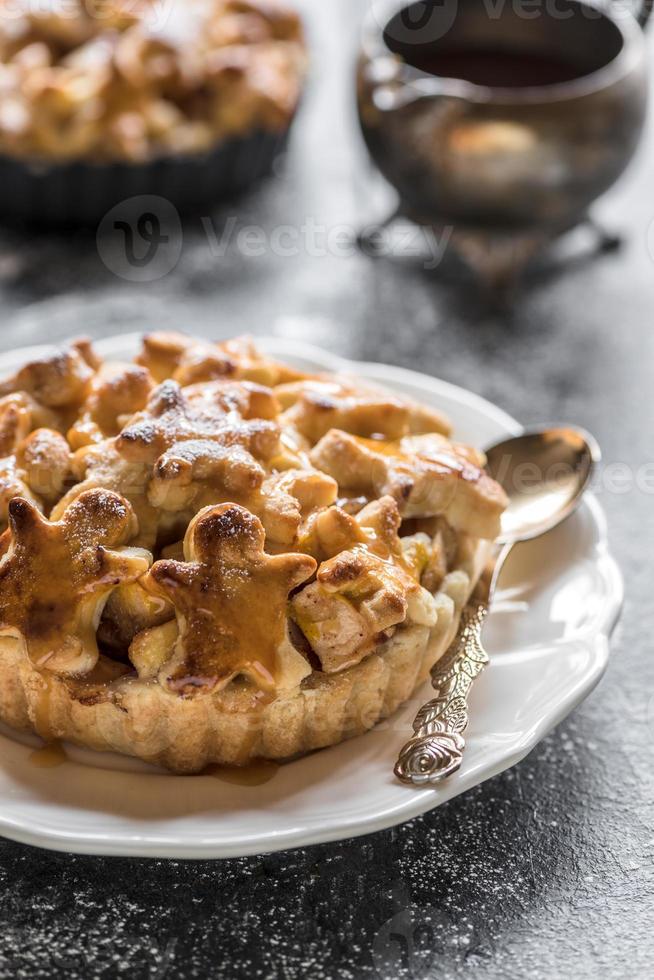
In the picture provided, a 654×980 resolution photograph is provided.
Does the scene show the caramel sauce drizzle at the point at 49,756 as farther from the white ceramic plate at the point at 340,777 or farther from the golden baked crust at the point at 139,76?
the golden baked crust at the point at 139,76

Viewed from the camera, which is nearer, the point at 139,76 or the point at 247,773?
the point at 247,773

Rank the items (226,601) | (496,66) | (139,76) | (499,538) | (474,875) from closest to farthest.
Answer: (226,601) < (474,875) < (499,538) < (496,66) < (139,76)

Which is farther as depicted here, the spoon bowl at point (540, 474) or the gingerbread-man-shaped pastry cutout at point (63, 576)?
the spoon bowl at point (540, 474)

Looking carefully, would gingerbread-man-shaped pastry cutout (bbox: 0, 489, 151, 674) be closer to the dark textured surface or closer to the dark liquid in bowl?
the dark textured surface

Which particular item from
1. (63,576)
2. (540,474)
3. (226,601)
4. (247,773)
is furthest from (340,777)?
(540,474)

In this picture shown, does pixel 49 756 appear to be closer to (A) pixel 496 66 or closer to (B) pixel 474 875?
(B) pixel 474 875

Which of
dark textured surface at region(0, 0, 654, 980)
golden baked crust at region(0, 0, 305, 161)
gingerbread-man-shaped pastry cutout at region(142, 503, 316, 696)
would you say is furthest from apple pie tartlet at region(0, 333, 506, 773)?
golden baked crust at region(0, 0, 305, 161)

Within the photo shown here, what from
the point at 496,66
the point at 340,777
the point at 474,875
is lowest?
the point at 474,875

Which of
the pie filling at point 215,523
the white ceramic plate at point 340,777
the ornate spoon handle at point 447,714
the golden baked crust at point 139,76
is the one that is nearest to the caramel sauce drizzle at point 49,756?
the white ceramic plate at point 340,777
